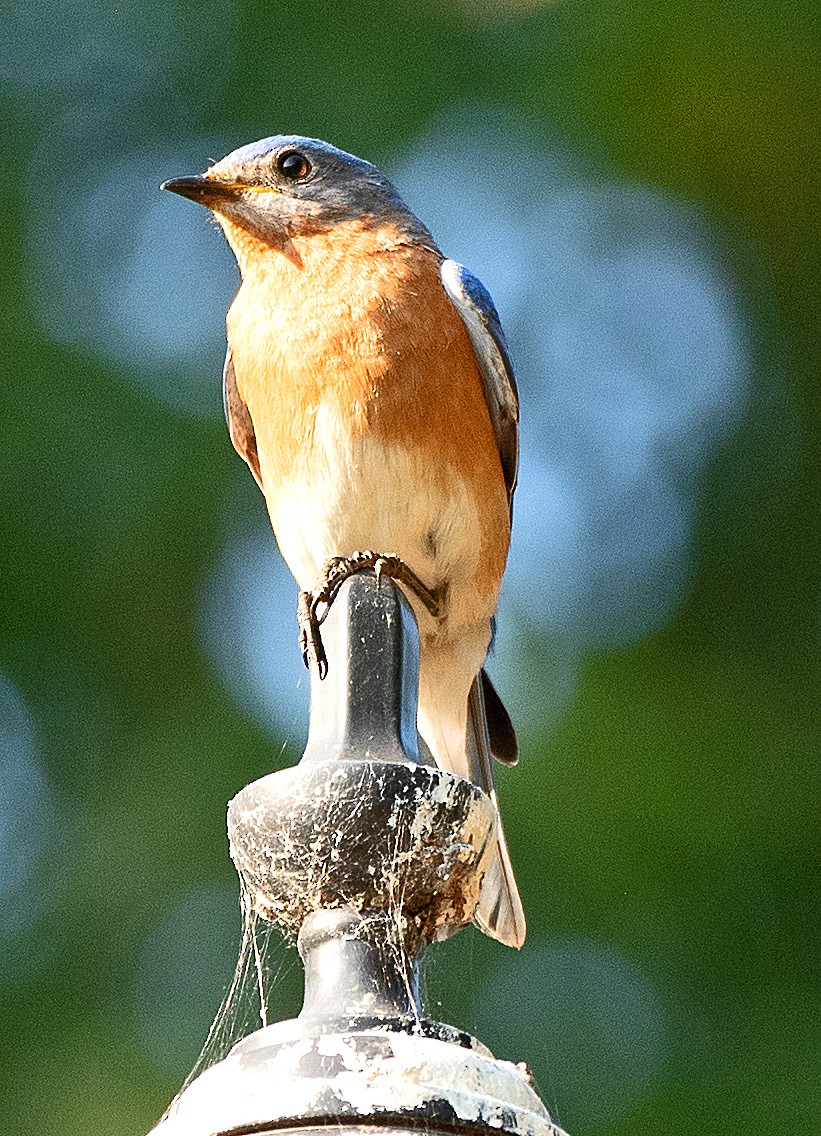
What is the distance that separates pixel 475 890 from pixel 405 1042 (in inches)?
10.6

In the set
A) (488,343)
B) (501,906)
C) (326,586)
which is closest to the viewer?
(326,586)

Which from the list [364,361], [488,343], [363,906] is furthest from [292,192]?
[363,906]

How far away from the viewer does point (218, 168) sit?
3785 millimetres

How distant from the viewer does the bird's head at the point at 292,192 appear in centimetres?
364

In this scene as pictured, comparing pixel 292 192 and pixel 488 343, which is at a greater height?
pixel 292 192

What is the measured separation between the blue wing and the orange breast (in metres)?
0.05

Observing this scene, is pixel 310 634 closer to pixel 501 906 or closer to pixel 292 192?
pixel 501 906

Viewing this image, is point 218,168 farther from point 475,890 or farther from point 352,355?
point 475,890

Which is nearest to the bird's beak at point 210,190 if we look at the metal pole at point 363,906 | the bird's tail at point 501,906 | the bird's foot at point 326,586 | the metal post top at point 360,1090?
the bird's foot at point 326,586

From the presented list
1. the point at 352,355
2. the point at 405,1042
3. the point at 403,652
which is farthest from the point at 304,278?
the point at 405,1042

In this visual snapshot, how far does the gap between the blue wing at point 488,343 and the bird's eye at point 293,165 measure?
0.43m

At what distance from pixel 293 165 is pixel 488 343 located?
68 centimetres

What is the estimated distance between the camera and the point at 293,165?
3795 mm

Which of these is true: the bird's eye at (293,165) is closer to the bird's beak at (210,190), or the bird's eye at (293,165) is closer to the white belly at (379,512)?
the bird's beak at (210,190)
